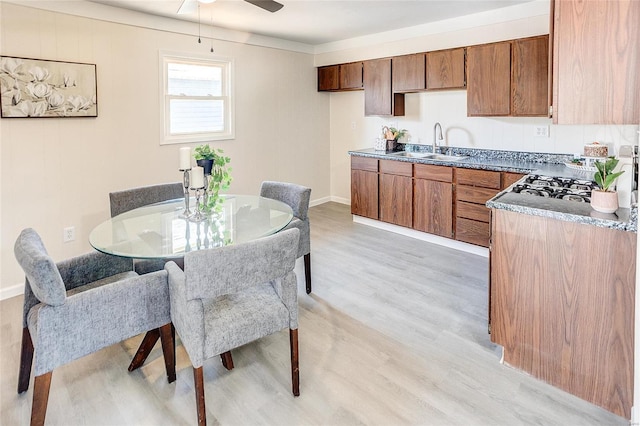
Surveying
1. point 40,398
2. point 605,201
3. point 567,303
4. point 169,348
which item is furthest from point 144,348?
point 605,201

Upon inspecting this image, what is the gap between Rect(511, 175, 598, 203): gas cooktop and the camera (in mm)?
2271

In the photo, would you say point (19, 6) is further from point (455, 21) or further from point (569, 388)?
point (569, 388)

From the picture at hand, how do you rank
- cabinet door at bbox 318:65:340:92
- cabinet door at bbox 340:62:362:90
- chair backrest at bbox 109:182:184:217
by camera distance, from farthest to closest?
cabinet door at bbox 318:65:340:92 → cabinet door at bbox 340:62:362:90 → chair backrest at bbox 109:182:184:217

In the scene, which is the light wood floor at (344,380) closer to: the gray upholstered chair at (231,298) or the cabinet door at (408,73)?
the gray upholstered chair at (231,298)

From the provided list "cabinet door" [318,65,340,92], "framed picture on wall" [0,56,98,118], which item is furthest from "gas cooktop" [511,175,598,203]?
"framed picture on wall" [0,56,98,118]

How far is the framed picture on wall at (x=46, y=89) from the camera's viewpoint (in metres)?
3.15

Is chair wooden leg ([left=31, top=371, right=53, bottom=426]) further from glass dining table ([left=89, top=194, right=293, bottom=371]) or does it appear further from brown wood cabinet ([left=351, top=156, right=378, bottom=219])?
brown wood cabinet ([left=351, top=156, right=378, bottom=219])

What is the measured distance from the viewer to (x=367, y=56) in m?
5.25

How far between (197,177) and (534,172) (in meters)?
2.71

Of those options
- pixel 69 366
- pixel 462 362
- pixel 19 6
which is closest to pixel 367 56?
pixel 19 6

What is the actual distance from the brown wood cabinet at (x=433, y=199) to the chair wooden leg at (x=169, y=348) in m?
3.09

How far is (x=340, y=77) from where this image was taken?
5.55m

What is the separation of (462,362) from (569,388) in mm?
523

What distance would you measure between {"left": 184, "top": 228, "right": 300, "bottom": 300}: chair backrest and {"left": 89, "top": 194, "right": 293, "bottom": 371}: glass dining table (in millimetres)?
377
